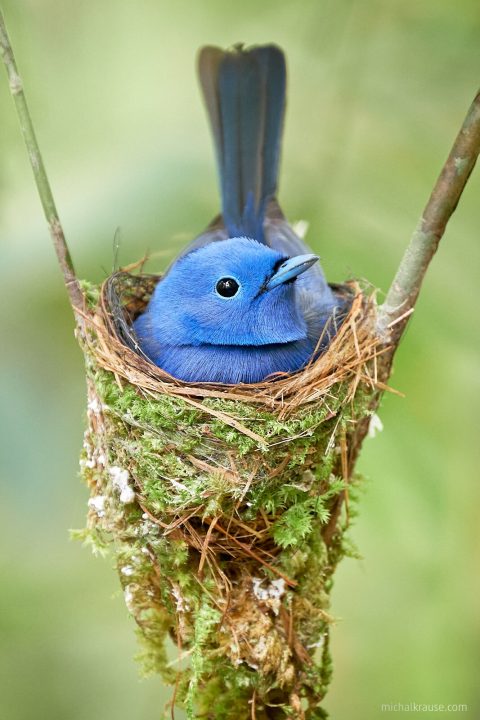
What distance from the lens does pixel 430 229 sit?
2871 millimetres

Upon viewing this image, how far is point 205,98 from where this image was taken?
4.21m

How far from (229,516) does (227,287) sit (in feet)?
3.78

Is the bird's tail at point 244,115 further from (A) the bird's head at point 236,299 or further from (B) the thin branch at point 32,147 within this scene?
(B) the thin branch at point 32,147

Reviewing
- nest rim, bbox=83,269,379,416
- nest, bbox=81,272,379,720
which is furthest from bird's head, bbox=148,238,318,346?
nest, bbox=81,272,379,720

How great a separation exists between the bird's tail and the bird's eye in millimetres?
792

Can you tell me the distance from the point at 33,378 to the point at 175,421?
1.02 meters

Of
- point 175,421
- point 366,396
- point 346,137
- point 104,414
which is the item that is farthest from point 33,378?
point 346,137

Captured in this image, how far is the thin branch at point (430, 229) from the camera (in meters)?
2.67

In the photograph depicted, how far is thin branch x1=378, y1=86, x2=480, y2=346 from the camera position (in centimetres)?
267

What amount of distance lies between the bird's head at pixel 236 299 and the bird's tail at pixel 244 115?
71 cm

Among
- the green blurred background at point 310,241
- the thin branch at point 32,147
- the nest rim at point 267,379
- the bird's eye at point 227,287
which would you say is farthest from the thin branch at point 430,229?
the thin branch at point 32,147

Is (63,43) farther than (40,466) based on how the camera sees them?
Yes

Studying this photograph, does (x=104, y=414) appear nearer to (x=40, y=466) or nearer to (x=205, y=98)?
(x=40, y=466)

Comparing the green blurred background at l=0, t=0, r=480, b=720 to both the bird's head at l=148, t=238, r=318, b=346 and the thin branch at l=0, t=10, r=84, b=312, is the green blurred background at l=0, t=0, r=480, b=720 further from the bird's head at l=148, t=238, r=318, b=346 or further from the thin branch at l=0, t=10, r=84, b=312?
the thin branch at l=0, t=10, r=84, b=312
